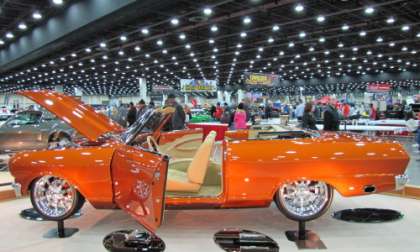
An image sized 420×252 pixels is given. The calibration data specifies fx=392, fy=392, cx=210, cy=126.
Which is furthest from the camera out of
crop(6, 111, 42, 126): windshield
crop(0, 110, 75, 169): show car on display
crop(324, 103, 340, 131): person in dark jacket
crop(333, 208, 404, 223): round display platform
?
crop(6, 111, 42, 126): windshield

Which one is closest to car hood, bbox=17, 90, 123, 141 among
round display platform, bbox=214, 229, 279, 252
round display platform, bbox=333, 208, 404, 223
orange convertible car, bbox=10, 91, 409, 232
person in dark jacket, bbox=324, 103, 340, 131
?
orange convertible car, bbox=10, 91, 409, 232

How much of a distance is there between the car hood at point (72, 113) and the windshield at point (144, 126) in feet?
1.20

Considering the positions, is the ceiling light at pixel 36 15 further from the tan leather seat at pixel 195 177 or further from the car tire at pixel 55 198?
the tan leather seat at pixel 195 177

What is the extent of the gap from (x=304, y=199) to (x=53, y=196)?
8.70 ft

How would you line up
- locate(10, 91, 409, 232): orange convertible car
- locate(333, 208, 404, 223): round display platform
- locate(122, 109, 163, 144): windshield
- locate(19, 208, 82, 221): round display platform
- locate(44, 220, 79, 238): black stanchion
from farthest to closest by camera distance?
locate(19, 208, 82, 221): round display platform
locate(333, 208, 404, 223): round display platform
locate(122, 109, 163, 144): windshield
locate(44, 220, 79, 238): black stanchion
locate(10, 91, 409, 232): orange convertible car

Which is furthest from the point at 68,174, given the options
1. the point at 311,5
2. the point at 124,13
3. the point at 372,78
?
the point at 372,78

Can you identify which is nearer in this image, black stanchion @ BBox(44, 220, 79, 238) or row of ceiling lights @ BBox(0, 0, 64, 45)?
black stanchion @ BBox(44, 220, 79, 238)

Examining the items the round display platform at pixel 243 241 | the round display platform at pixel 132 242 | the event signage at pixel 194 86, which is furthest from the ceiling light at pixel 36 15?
the round display platform at pixel 243 241

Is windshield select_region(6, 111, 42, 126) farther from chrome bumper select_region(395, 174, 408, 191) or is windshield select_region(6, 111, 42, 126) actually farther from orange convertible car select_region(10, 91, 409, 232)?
chrome bumper select_region(395, 174, 408, 191)

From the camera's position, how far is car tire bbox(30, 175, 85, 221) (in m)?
4.14

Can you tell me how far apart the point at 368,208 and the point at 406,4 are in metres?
11.4

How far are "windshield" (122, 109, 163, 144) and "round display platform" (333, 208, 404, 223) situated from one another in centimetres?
239

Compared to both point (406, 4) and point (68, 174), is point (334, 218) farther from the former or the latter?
point (406, 4)

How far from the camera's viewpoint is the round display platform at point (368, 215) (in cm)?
446
